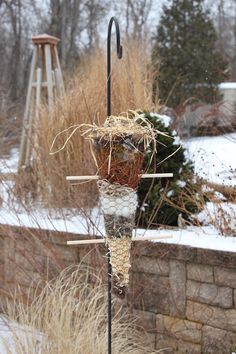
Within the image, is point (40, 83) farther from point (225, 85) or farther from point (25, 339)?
point (225, 85)

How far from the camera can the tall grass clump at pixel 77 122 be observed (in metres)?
4.25

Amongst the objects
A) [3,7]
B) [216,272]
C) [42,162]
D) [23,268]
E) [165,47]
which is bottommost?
[23,268]

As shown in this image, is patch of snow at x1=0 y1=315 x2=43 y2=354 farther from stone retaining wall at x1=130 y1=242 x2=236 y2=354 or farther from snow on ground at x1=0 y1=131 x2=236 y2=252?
stone retaining wall at x1=130 y1=242 x2=236 y2=354

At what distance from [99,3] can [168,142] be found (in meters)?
15.5

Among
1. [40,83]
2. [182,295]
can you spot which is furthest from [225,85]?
[182,295]

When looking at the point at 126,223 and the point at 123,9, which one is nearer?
the point at 126,223

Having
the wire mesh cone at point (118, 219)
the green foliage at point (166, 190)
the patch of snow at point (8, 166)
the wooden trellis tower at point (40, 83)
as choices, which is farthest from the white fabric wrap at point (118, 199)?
the wooden trellis tower at point (40, 83)

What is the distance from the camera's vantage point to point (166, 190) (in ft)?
11.8

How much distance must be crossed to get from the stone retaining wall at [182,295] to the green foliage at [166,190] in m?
0.41

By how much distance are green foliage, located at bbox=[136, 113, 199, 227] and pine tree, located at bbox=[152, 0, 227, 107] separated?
7.52 m

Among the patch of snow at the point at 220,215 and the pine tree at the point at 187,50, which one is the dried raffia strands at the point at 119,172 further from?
the pine tree at the point at 187,50

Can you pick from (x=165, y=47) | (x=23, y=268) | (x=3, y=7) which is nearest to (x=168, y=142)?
(x=23, y=268)

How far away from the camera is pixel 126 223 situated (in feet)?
7.15

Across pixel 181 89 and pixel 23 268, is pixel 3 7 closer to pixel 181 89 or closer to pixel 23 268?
pixel 181 89
